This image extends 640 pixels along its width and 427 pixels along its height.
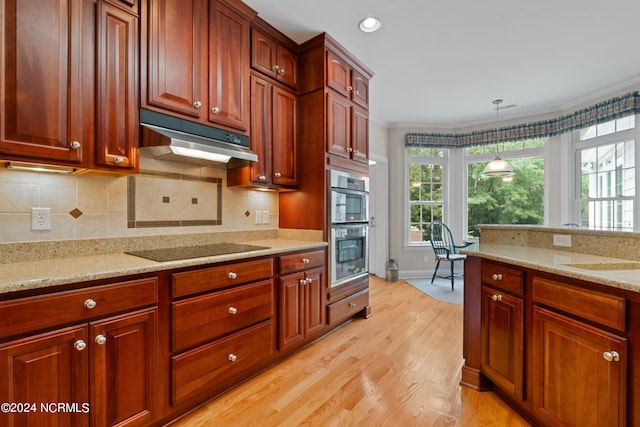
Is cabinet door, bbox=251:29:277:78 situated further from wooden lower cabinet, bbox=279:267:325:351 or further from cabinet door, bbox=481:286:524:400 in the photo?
cabinet door, bbox=481:286:524:400

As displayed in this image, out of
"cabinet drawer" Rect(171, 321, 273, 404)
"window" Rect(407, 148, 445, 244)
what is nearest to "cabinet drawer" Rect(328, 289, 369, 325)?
"cabinet drawer" Rect(171, 321, 273, 404)

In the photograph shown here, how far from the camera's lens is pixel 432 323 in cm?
289

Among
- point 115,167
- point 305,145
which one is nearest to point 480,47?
point 305,145

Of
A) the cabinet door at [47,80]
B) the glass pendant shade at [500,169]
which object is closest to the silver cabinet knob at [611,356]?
the cabinet door at [47,80]

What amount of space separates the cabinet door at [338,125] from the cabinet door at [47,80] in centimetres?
168

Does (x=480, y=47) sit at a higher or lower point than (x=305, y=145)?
higher

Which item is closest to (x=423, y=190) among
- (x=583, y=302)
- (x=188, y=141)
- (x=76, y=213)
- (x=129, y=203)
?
(x=583, y=302)

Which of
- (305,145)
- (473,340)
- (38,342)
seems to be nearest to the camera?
(38,342)

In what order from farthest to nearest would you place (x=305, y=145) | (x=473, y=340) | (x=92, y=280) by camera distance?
1. (x=305, y=145)
2. (x=473, y=340)
3. (x=92, y=280)

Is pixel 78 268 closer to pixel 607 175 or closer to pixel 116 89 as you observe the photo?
pixel 116 89

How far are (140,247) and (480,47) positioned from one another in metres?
3.35

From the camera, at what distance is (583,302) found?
1192 mm

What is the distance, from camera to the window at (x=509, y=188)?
4.52m

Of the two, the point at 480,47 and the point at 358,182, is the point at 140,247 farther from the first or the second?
the point at 480,47
